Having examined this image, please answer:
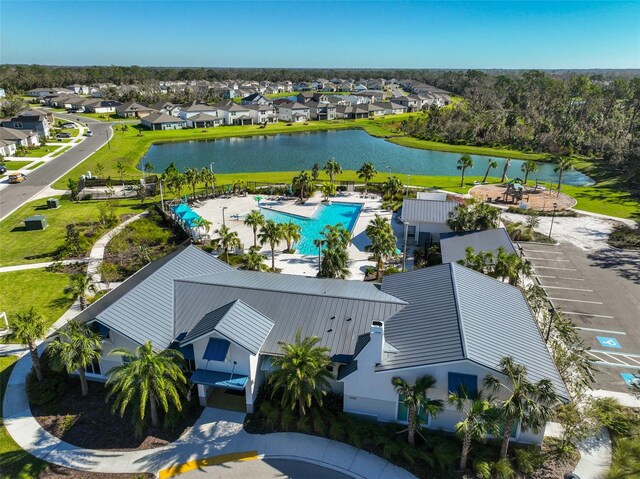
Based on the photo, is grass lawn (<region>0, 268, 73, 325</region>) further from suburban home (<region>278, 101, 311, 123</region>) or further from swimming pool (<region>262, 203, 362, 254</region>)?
suburban home (<region>278, 101, 311, 123</region>)

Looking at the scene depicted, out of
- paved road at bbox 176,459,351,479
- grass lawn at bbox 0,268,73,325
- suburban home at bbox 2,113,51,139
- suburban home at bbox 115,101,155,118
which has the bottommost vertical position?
paved road at bbox 176,459,351,479

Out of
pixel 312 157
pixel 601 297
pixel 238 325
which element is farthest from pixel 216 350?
pixel 312 157

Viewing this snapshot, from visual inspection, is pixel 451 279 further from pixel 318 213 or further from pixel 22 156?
pixel 22 156

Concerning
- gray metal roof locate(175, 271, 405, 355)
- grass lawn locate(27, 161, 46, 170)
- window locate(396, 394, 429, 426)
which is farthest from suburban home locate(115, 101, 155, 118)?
window locate(396, 394, 429, 426)

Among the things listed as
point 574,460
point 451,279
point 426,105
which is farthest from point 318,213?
point 426,105

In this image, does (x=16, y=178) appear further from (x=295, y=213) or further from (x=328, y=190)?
(x=328, y=190)
